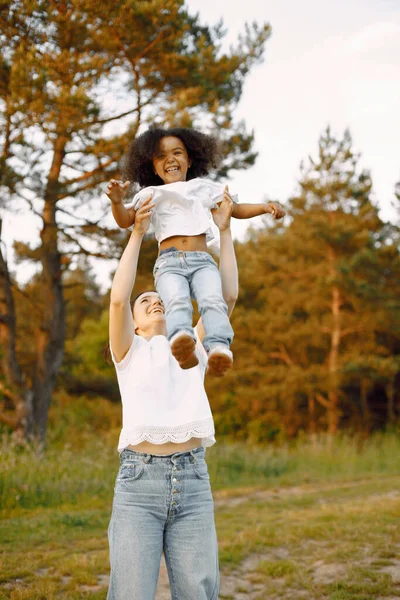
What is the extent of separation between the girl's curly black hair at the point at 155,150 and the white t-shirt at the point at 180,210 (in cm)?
22

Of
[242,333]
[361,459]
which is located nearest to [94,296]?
[242,333]

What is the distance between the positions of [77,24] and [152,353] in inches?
388

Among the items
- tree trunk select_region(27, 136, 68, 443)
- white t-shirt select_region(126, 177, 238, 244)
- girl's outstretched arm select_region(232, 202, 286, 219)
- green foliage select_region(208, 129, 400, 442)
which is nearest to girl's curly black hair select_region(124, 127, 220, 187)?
white t-shirt select_region(126, 177, 238, 244)

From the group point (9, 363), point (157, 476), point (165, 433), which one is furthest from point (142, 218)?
point (9, 363)

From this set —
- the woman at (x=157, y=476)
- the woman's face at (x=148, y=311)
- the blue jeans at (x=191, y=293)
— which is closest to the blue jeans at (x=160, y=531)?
the woman at (x=157, y=476)

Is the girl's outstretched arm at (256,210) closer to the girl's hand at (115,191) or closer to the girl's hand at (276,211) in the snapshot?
the girl's hand at (276,211)

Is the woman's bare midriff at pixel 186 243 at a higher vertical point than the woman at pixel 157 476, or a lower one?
higher

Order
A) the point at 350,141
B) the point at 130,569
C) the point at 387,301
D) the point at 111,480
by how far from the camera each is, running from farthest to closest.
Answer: the point at 350,141
the point at 387,301
the point at 111,480
the point at 130,569

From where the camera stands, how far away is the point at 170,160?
3242mm

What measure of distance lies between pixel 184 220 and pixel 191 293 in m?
0.36

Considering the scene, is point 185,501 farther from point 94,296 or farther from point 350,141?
point 94,296

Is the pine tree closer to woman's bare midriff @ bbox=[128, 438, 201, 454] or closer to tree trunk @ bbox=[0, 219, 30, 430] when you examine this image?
tree trunk @ bbox=[0, 219, 30, 430]

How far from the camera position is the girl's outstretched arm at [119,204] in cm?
266

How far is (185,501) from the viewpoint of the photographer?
95.3 inches
